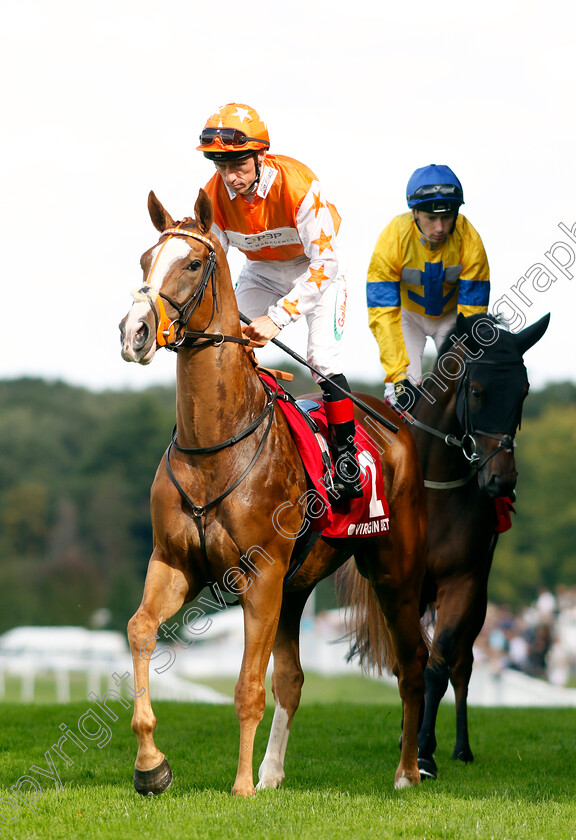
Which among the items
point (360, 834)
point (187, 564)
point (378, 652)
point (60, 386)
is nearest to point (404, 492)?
point (378, 652)

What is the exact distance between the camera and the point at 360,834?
455 cm

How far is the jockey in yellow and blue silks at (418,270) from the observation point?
301 inches

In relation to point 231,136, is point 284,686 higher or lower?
lower

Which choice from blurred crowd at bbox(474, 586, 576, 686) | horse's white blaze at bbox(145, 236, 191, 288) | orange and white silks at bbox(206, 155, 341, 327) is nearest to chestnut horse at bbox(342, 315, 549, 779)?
orange and white silks at bbox(206, 155, 341, 327)

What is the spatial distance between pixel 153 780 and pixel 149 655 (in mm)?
587

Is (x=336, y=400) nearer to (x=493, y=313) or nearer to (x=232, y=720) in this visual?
(x=493, y=313)

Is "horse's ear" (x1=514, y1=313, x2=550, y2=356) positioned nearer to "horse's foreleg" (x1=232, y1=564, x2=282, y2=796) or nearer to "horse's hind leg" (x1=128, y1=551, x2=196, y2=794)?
"horse's foreleg" (x1=232, y1=564, x2=282, y2=796)

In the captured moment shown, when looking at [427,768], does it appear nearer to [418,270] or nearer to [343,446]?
[343,446]

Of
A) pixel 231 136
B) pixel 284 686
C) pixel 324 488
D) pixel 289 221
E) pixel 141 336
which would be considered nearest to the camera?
pixel 141 336

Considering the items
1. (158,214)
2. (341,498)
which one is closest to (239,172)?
(158,214)

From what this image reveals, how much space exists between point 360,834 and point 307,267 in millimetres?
3263

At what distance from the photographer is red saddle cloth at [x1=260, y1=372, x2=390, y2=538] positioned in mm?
5832

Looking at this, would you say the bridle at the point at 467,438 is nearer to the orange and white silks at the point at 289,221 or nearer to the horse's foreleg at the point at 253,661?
the orange and white silks at the point at 289,221

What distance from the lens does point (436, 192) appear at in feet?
24.5
